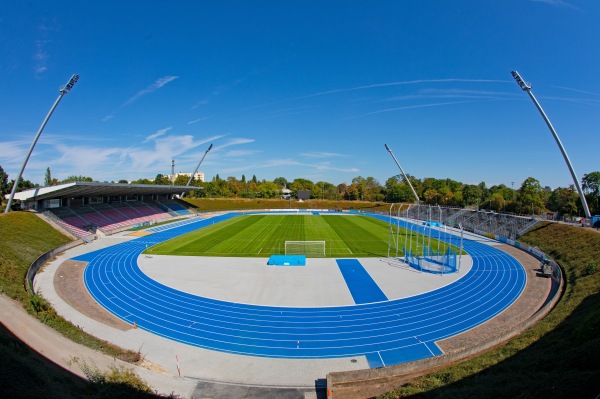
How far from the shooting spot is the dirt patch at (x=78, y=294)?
55.7 feet

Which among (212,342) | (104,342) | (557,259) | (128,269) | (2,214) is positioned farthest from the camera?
(2,214)

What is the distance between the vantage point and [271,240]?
3950 centimetres

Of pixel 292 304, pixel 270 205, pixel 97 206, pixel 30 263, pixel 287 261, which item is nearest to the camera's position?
pixel 292 304

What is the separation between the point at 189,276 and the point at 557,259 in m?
31.5

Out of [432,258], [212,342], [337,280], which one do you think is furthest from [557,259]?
[212,342]

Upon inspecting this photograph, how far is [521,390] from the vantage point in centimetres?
747

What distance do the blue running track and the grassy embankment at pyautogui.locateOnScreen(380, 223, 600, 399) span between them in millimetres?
Result: 2998

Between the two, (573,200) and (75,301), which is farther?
(573,200)

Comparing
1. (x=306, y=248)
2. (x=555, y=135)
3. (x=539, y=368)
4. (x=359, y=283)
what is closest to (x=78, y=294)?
(x=359, y=283)

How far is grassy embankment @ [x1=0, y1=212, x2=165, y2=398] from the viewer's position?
7.29 metres

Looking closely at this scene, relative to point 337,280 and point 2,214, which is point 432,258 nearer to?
point 337,280

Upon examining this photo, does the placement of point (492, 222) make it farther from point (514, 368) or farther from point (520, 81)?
point (514, 368)

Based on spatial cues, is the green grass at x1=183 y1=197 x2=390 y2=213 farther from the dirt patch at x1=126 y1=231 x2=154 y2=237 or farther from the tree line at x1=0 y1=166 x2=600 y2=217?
the dirt patch at x1=126 y1=231 x2=154 y2=237

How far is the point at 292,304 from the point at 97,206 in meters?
43.9
